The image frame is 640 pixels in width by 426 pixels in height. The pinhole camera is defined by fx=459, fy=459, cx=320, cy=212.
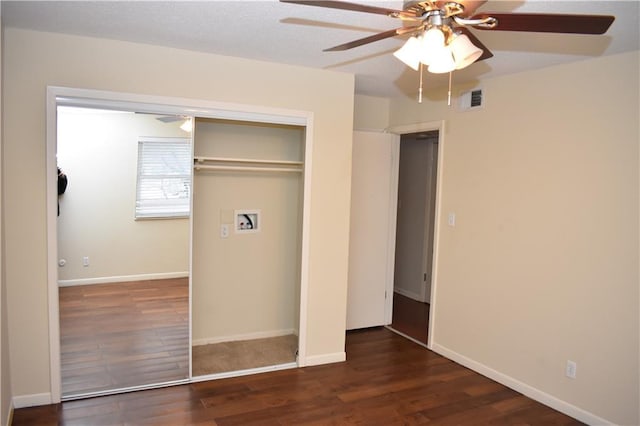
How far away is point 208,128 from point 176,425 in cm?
236

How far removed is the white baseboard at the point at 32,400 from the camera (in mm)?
3023

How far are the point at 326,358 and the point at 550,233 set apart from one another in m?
2.11

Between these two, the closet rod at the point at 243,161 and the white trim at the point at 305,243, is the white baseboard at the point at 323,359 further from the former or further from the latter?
the closet rod at the point at 243,161

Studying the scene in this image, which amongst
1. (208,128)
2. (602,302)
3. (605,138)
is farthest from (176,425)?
(605,138)

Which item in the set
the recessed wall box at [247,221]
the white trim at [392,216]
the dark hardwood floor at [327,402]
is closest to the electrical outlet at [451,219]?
the white trim at [392,216]

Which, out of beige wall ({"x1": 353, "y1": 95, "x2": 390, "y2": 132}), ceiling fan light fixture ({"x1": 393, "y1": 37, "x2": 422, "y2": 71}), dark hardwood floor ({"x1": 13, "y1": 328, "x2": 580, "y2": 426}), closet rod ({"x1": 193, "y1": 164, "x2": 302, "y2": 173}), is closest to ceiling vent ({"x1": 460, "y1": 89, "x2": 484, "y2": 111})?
beige wall ({"x1": 353, "y1": 95, "x2": 390, "y2": 132})

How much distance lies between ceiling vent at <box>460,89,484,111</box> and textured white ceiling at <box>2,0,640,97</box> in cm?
39

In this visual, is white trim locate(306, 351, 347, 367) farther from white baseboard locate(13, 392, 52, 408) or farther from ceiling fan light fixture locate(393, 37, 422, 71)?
ceiling fan light fixture locate(393, 37, 422, 71)

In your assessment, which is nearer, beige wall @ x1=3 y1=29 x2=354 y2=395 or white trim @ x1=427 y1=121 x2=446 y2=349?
beige wall @ x1=3 y1=29 x2=354 y2=395

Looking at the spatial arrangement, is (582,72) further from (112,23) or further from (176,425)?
(176,425)

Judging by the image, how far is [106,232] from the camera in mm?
3459

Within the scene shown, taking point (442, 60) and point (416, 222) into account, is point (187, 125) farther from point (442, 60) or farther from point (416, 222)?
point (416, 222)

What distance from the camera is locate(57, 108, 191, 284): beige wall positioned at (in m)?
3.22

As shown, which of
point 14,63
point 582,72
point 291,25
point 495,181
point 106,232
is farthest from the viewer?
point 495,181
